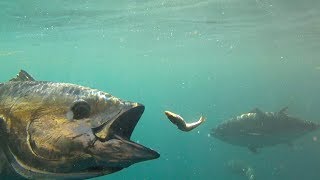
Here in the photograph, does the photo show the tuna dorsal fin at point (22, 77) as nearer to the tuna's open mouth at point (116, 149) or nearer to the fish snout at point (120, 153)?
the tuna's open mouth at point (116, 149)

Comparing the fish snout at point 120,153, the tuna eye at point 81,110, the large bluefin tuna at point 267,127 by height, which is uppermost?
the tuna eye at point 81,110

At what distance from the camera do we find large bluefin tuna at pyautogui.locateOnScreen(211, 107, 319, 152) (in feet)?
59.5

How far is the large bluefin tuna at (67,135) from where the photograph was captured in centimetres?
237

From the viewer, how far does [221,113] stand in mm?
89062

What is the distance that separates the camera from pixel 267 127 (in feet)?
59.5

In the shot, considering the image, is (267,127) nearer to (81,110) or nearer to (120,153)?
(81,110)

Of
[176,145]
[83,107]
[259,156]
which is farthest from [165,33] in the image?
[83,107]

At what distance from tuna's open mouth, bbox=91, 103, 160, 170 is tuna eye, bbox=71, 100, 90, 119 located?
0.18 metres

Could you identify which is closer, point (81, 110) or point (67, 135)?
point (67, 135)

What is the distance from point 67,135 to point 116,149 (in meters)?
0.36

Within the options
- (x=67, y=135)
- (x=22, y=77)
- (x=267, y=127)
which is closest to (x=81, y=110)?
(x=67, y=135)

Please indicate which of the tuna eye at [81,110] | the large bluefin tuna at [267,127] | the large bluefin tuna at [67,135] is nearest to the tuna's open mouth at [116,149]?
the large bluefin tuna at [67,135]

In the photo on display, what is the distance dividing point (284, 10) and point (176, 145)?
138 ft

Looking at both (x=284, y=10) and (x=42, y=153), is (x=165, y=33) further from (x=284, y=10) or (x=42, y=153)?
(x=42, y=153)
